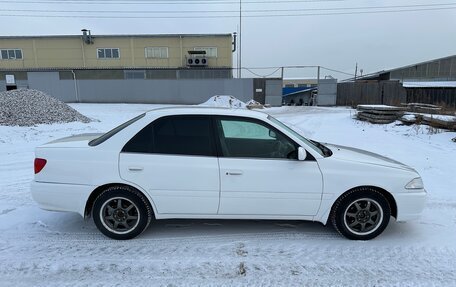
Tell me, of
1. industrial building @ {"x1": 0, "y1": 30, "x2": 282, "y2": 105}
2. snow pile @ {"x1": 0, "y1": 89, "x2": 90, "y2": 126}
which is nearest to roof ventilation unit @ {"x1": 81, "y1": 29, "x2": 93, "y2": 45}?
industrial building @ {"x1": 0, "y1": 30, "x2": 282, "y2": 105}

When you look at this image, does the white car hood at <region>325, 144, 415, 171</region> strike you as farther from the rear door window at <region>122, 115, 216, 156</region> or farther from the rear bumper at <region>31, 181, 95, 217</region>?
the rear bumper at <region>31, 181, 95, 217</region>

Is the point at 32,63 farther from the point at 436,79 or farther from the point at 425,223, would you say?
the point at 436,79

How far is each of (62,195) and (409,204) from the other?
408 cm

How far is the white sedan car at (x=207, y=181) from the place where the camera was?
374cm

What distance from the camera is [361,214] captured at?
153 inches

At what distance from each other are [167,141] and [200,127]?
423 mm

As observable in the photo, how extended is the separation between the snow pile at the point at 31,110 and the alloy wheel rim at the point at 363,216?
1251cm

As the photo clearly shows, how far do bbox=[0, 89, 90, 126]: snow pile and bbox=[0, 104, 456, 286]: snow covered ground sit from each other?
8.92 meters

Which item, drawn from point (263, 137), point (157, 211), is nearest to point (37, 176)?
point (157, 211)

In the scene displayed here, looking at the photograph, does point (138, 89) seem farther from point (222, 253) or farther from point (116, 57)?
point (222, 253)

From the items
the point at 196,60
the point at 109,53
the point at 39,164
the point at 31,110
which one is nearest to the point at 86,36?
the point at 109,53

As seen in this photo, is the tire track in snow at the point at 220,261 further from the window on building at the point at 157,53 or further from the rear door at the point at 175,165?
the window on building at the point at 157,53

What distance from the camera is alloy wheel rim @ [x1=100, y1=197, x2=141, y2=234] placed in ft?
12.5

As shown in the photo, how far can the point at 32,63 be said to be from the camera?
1551 inches
